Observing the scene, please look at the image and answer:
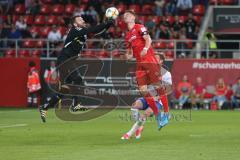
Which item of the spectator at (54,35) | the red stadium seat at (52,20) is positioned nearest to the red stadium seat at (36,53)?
the spectator at (54,35)

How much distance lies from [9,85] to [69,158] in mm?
20160

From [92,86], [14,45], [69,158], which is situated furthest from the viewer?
[14,45]

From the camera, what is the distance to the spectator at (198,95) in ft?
102

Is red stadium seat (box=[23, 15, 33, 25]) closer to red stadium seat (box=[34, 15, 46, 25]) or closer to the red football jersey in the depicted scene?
red stadium seat (box=[34, 15, 46, 25])

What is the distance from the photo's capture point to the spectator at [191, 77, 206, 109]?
31203 millimetres

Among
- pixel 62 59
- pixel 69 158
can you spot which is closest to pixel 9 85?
pixel 62 59

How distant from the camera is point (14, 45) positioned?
3453cm

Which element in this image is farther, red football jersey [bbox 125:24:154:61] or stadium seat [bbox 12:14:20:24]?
stadium seat [bbox 12:14:20:24]

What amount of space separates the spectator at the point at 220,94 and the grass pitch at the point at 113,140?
25.2 feet

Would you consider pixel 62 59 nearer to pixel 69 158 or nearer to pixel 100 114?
pixel 100 114

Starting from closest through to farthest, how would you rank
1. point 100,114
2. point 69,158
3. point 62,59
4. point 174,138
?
point 69,158
point 174,138
point 62,59
point 100,114

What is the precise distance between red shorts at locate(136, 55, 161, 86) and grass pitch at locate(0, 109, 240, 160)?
1288mm

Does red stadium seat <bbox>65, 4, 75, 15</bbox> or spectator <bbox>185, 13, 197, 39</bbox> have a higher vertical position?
red stadium seat <bbox>65, 4, 75, 15</bbox>

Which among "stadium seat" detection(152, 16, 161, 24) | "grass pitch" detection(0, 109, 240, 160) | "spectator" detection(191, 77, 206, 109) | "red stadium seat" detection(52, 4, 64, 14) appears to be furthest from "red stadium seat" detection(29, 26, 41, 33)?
"grass pitch" detection(0, 109, 240, 160)
